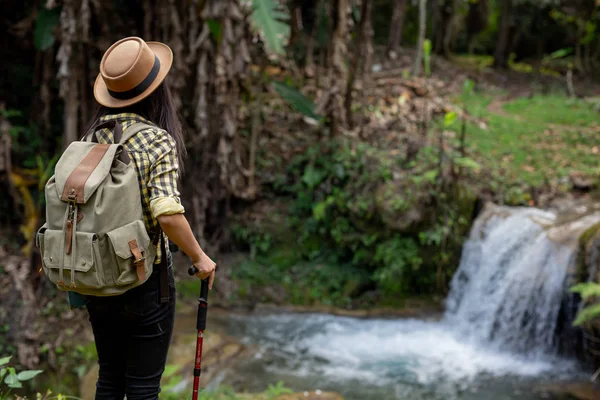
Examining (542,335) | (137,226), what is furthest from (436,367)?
(137,226)

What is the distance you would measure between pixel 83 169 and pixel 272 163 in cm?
713

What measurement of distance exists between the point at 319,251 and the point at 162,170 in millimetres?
6523

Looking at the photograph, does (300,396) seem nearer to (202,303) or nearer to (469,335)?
(202,303)

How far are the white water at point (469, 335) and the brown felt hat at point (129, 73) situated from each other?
14.5 feet

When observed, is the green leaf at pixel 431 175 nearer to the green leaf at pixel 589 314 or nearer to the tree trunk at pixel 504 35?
the green leaf at pixel 589 314

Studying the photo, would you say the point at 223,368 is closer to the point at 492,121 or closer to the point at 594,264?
the point at 594,264

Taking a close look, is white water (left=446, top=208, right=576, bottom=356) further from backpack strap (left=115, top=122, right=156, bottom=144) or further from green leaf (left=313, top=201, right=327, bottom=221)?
backpack strap (left=115, top=122, right=156, bottom=144)

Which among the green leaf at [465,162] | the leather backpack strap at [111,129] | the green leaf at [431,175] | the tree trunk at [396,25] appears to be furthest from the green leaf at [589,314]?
the tree trunk at [396,25]

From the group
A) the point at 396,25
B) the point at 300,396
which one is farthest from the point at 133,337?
the point at 396,25

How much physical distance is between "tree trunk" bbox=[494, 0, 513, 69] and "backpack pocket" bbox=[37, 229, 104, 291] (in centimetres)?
1402

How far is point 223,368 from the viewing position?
6.43 meters

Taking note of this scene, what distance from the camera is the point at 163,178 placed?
223 centimetres

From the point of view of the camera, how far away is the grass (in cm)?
848

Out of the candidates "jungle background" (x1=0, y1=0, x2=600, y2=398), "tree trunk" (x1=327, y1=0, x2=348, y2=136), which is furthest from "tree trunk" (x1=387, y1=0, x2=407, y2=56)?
"tree trunk" (x1=327, y1=0, x2=348, y2=136)
